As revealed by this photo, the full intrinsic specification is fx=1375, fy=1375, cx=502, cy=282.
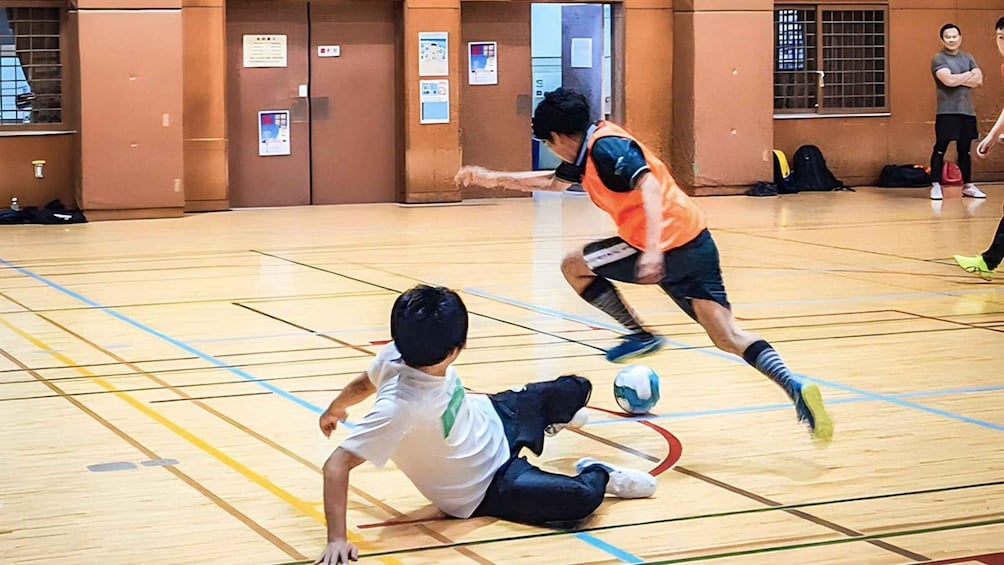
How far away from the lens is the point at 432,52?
17391 mm

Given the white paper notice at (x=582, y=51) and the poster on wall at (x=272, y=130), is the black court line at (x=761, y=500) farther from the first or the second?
the white paper notice at (x=582, y=51)

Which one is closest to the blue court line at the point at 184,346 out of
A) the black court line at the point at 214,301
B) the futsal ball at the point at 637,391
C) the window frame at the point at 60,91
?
the black court line at the point at 214,301

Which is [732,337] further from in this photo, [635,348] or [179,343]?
[179,343]

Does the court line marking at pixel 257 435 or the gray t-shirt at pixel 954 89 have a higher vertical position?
the gray t-shirt at pixel 954 89

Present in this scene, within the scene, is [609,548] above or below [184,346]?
below

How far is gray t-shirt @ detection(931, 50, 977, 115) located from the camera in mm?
17156

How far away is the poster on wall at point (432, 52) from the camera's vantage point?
57.0ft

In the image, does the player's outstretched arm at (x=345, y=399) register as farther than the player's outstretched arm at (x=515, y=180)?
No

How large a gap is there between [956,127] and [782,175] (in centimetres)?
263

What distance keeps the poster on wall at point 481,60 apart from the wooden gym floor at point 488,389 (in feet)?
17.4

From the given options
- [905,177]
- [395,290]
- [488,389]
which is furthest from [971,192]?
[488,389]

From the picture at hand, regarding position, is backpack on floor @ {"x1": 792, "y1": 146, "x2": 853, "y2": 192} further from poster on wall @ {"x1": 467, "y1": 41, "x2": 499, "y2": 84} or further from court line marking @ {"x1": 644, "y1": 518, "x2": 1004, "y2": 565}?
court line marking @ {"x1": 644, "y1": 518, "x2": 1004, "y2": 565}

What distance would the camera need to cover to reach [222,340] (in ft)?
26.6

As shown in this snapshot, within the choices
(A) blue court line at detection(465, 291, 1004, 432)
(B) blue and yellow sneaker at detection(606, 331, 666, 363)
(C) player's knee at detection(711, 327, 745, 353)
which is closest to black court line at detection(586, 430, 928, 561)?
(B) blue and yellow sneaker at detection(606, 331, 666, 363)
